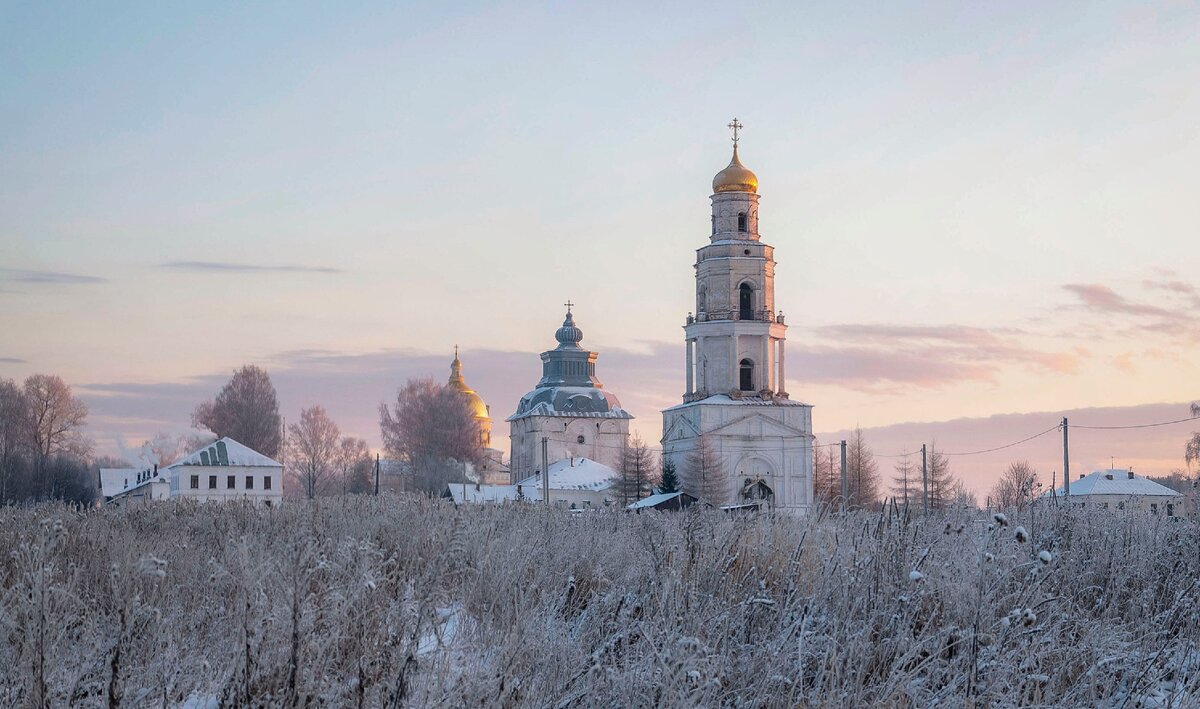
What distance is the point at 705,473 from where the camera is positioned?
68438 millimetres

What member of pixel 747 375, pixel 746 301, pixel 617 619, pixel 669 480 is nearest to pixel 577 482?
pixel 669 480

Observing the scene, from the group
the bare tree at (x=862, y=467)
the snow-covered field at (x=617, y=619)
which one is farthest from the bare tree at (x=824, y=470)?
the snow-covered field at (x=617, y=619)

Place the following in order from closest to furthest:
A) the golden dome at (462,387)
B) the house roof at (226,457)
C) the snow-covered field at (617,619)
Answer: the snow-covered field at (617,619) < the house roof at (226,457) < the golden dome at (462,387)

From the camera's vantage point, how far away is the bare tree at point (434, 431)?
93375 millimetres

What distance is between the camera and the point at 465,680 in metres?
5.66

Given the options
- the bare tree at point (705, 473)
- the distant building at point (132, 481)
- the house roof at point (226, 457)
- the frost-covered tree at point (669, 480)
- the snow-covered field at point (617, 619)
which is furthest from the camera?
the distant building at point (132, 481)

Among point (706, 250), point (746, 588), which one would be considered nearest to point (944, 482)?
point (706, 250)

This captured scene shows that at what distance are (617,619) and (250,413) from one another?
264 feet

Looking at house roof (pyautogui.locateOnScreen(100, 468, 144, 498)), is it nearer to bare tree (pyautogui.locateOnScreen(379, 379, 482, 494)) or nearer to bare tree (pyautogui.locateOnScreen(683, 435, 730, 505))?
bare tree (pyautogui.locateOnScreen(379, 379, 482, 494))

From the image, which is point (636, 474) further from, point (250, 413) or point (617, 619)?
point (617, 619)

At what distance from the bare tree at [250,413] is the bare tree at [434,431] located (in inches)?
407

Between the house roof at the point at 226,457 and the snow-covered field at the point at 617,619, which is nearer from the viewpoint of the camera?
the snow-covered field at the point at 617,619

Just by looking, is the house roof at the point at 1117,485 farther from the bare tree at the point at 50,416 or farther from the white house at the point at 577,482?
the bare tree at the point at 50,416

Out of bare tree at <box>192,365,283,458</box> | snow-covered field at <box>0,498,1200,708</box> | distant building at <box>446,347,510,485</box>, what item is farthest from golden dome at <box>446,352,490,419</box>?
snow-covered field at <box>0,498,1200,708</box>
